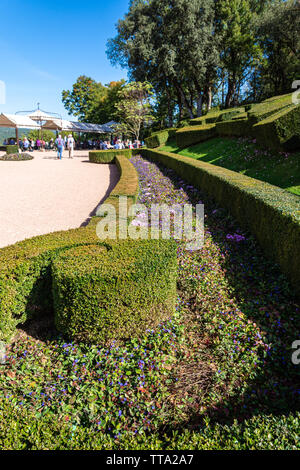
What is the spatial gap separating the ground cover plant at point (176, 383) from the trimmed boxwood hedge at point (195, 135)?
14997 millimetres

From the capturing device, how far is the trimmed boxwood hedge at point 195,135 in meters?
17.1

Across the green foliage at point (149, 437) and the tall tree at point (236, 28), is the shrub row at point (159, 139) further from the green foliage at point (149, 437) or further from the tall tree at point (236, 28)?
the green foliage at point (149, 437)

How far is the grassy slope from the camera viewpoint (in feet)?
26.8

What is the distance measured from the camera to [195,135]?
1761 centimetres

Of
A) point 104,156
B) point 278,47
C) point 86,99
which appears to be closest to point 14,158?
point 104,156

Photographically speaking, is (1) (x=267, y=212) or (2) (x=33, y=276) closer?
(2) (x=33, y=276)

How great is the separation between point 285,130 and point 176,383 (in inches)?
364

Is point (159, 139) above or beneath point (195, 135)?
above

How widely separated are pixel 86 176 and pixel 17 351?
11416mm

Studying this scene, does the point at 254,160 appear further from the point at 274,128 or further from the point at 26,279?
the point at 26,279

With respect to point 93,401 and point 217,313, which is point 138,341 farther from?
point 217,313

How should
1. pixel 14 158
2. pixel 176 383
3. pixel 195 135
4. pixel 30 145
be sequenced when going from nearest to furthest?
pixel 176 383 → pixel 195 135 → pixel 14 158 → pixel 30 145

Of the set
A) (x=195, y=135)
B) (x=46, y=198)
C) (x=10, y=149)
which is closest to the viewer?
(x=46, y=198)
